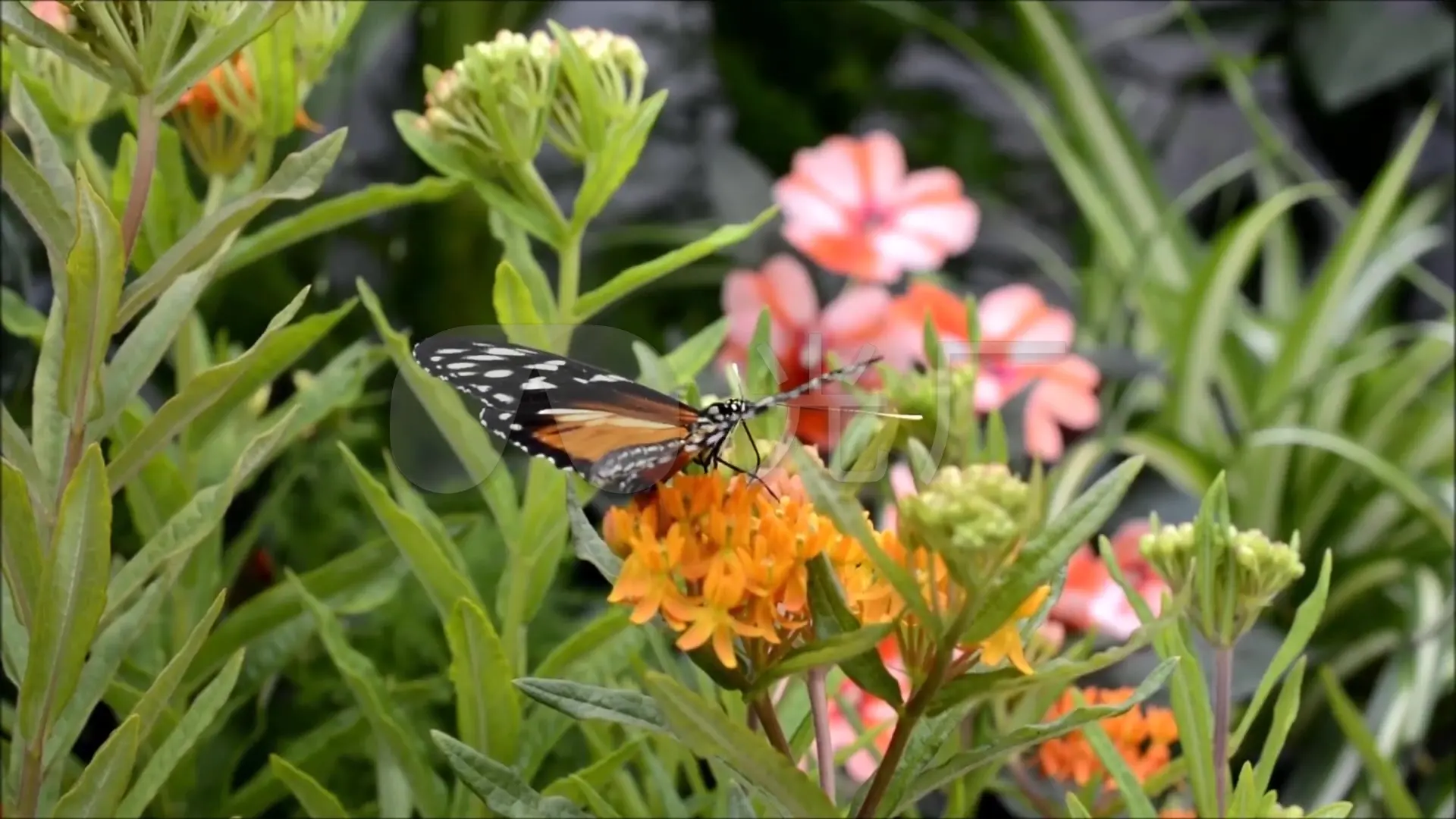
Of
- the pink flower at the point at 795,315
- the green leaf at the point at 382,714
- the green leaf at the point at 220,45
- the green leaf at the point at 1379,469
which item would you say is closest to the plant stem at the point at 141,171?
the green leaf at the point at 220,45

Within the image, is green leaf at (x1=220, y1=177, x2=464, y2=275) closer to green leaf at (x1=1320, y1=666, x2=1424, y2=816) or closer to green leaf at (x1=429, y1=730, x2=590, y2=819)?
green leaf at (x1=429, y1=730, x2=590, y2=819)

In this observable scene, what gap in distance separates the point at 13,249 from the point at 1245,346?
0.80 m

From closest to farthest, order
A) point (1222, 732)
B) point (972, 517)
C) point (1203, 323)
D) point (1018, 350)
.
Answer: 1. point (972, 517)
2. point (1222, 732)
3. point (1018, 350)
4. point (1203, 323)

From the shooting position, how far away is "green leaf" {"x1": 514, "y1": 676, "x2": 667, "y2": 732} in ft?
0.82

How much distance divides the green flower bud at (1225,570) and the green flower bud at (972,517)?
0.09m

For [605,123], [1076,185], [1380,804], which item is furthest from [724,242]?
[1076,185]

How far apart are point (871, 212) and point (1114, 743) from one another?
42cm

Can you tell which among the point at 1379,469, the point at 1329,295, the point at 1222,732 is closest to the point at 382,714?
the point at 1222,732

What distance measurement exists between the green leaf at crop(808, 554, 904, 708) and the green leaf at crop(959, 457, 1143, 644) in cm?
3

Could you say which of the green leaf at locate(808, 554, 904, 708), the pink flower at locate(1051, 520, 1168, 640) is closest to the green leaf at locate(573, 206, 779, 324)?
the green leaf at locate(808, 554, 904, 708)

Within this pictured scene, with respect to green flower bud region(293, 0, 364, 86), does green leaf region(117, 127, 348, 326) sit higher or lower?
lower

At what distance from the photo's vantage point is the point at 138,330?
306 mm

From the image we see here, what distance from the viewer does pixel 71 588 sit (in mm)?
269

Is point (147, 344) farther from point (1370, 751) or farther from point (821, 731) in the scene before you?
point (1370, 751)
